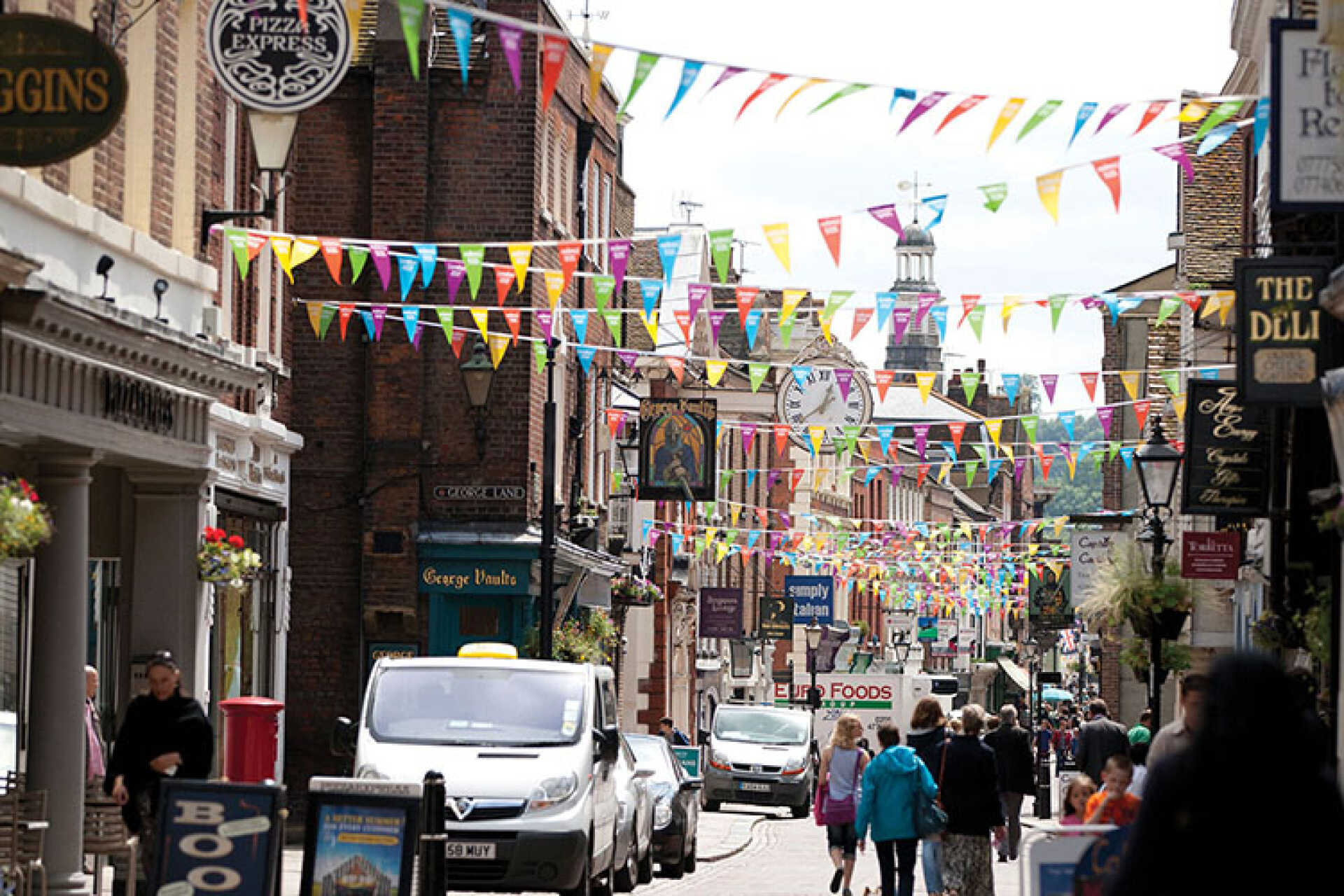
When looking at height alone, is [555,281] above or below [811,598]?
above

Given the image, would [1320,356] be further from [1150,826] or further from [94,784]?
[1150,826]

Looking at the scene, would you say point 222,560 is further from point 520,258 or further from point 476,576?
point 476,576

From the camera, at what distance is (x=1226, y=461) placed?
23.3 metres

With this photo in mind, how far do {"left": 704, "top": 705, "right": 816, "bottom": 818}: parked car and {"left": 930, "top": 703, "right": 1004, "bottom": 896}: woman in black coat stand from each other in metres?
22.3

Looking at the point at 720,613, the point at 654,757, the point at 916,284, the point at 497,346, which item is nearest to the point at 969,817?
the point at 654,757

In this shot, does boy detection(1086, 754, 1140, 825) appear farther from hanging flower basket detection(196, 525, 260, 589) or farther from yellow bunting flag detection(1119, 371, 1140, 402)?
yellow bunting flag detection(1119, 371, 1140, 402)

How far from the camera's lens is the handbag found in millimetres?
17641

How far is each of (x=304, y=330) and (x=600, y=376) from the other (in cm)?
1005

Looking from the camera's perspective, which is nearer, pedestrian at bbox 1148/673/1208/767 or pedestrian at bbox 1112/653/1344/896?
pedestrian at bbox 1112/653/1344/896

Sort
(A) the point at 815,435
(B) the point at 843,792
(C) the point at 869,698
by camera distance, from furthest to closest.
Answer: (C) the point at 869,698
(A) the point at 815,435
(B) the point at 843,792

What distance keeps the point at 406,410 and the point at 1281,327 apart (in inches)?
622

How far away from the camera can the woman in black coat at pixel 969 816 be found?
57.9 ft

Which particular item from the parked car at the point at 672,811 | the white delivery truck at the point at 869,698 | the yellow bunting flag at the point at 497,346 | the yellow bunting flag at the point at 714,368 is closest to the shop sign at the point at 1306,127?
the parked car at the point at 672,811

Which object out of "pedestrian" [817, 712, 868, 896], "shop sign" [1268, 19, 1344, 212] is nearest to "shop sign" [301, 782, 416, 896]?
"shop sign" [1268, 19, 1344, 212]
